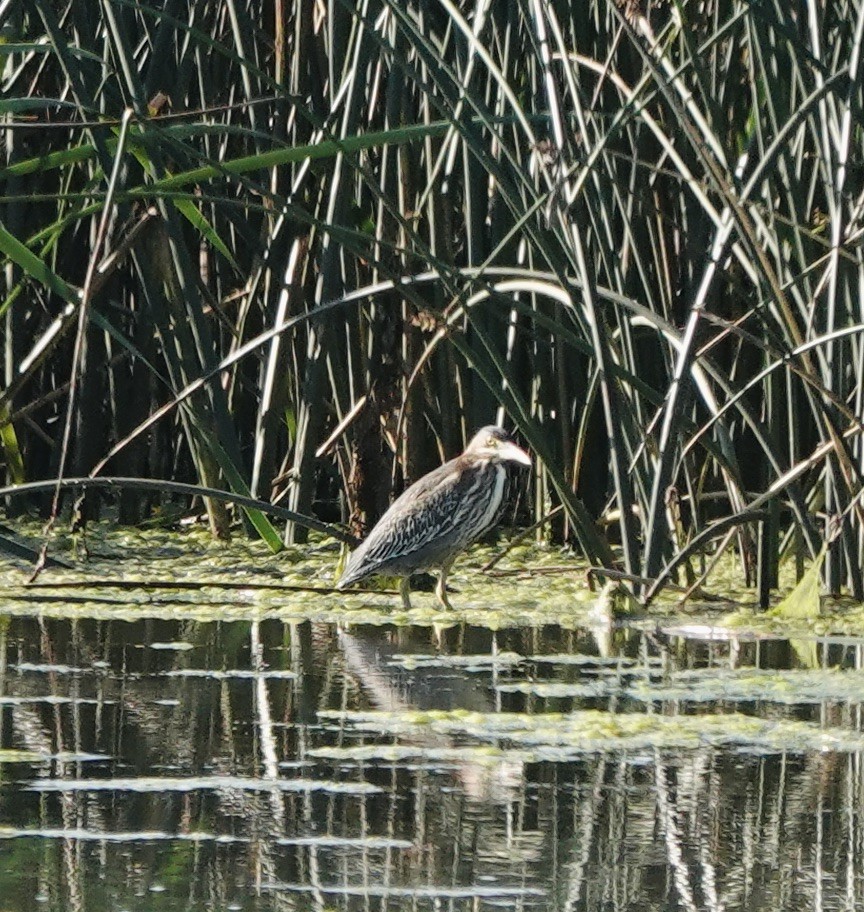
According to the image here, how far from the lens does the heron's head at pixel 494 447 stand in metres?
6.57

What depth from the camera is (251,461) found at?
26.8 ft

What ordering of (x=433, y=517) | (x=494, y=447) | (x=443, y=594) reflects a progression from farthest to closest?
(x=494, y=447)
(x=433, y=517)
(x=443, y=594)

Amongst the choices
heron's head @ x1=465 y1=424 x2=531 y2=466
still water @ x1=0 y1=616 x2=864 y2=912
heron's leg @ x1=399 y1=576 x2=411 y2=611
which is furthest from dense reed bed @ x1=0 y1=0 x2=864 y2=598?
still water @ x1=0 y1=616 x2=864 y2=912

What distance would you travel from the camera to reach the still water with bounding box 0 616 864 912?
308cm

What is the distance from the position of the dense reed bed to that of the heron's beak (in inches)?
10.8

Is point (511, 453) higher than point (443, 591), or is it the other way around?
point (511, 453)

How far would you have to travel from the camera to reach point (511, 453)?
6.57 meters

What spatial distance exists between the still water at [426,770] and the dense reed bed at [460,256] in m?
0.61

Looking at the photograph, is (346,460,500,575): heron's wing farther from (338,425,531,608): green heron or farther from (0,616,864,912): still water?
(0,616,864,912): still water

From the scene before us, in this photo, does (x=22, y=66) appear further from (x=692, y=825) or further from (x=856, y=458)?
(x=692, y=825)

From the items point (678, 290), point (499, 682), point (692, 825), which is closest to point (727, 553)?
point (678, 290)

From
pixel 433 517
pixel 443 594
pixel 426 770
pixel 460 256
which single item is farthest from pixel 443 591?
pixel 426 770

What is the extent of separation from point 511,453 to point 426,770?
2770mm

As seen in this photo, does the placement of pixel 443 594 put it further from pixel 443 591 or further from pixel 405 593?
pixel 405 593
